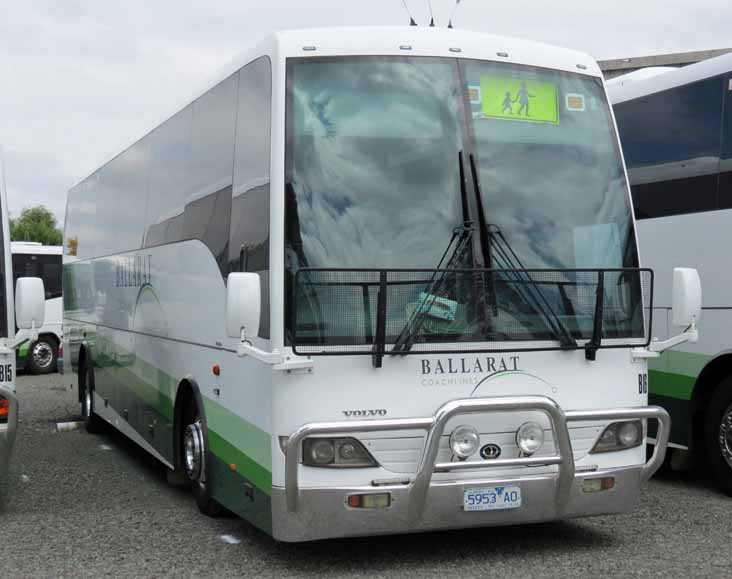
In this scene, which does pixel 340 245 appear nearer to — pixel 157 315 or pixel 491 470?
pixel 491 470

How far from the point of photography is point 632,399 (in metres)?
7.36

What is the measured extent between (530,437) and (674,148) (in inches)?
170

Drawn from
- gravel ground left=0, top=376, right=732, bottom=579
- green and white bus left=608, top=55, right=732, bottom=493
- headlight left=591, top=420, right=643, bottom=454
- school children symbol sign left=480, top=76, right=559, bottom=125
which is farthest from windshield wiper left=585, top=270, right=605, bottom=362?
green and white bus left=608, top=55, right=732, bottom=493

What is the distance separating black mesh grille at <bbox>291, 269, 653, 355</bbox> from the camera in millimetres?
6668

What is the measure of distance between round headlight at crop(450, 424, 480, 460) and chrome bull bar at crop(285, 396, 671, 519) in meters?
0.07

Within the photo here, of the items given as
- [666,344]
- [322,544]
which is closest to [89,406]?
[322,544]

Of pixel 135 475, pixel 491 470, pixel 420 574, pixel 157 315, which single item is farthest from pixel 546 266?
pixel 135 475

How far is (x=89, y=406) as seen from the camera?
1423cm

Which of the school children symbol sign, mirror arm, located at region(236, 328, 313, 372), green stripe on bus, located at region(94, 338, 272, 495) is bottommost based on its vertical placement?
green stripe on bus, located at region(94, 338, 272, 495)

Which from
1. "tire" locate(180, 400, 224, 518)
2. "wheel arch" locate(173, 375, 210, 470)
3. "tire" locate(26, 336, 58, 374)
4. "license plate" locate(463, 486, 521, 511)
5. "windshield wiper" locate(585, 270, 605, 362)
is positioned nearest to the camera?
"license plate" locate(463, 486, 521, 511)

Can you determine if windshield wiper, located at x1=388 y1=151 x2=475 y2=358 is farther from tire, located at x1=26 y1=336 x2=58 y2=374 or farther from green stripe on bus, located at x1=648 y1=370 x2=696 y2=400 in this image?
tire, located at x1=26 y1=336 x2=58 y2=374

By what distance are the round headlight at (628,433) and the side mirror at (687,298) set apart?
718mm

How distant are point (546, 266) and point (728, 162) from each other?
3.15 meters

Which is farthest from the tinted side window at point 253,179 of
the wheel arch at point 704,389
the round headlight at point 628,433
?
the wheel arch at point 704,389
